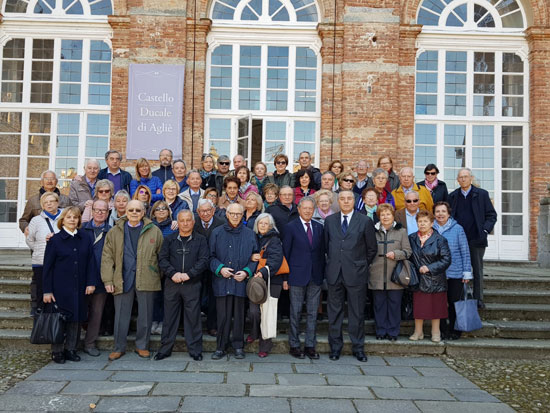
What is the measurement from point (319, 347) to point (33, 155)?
811 cm

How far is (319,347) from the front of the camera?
19.4 ft

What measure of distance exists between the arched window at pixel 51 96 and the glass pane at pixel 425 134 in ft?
22.6

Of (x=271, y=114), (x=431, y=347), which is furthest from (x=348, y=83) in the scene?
(x=431, y=347)

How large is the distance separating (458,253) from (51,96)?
30.1ft

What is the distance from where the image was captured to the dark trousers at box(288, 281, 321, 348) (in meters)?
5.68

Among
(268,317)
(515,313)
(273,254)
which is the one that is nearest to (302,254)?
(273,254)

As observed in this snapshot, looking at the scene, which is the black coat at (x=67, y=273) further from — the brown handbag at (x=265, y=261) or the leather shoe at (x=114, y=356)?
the brown handbag at (x=265, y=261)

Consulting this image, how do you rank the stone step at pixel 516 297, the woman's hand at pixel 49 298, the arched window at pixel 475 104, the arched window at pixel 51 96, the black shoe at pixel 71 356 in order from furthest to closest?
the arched window at pixel 475 104 → the arched window at pixel 51 96 → the stone step at pixel 516 297 → the black shoe at pixel 71 356 → the woman's hand at pixel 49 298

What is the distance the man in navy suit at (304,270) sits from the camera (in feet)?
18.5

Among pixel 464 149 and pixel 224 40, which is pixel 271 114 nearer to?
pixel 224 40

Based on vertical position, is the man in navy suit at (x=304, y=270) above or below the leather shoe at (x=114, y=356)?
above

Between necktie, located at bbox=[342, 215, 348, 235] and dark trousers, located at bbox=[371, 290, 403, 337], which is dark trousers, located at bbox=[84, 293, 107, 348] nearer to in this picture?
necktie, located at bbox=[342, 215, 348, 235]

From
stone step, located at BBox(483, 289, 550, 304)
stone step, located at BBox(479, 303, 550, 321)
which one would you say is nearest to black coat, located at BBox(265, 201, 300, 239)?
stone step, located at BBox(479, 303, 550, 321)

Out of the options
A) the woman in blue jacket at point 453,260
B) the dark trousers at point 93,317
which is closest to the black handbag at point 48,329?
the dark trousers at point 93,317
